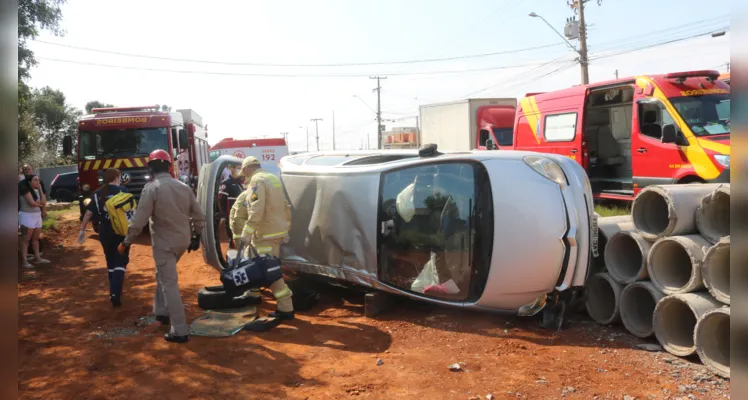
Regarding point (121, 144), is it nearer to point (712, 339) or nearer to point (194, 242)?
point (194, 242)

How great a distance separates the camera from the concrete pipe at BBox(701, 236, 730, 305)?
4.06 metres

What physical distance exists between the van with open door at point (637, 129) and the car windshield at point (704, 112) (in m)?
0.01

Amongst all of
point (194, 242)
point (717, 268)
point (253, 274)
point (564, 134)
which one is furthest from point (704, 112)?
point (194, 242)

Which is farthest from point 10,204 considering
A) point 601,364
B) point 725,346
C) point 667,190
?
point 667,190

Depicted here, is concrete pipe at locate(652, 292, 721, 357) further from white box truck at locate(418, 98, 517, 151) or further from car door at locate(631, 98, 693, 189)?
white box truck at locate(418, 98, 517, 151)

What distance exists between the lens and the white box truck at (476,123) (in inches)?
655

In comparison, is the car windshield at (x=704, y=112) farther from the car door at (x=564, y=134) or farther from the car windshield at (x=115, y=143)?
the car windshield at (x=115, y=143)

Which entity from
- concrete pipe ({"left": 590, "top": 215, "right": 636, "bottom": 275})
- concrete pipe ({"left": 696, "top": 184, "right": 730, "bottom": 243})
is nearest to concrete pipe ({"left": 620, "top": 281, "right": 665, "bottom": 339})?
concrete pipe ({"left": 590, "top": 215, "right": 636, "bottom": 275})

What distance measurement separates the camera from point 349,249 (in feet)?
19.1

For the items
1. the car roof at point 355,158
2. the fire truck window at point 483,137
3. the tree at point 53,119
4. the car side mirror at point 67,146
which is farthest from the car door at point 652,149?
the tree at point 53,119

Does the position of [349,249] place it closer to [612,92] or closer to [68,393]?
[68,393]

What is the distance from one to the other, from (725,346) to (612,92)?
814 centimetres

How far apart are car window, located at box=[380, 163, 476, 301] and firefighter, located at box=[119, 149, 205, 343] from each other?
196cm

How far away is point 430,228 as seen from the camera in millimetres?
5188
